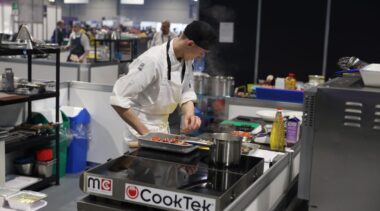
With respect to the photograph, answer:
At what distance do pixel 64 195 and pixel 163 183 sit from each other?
301 centimetres

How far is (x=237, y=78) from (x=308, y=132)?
456cm

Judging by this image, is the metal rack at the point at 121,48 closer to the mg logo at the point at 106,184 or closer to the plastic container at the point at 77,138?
the plastic container at the point at 77,138

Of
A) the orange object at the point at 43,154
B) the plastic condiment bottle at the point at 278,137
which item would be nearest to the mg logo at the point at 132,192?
the plastic condiment bottle at the point at 278,137

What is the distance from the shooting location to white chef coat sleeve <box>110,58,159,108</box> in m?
2.36

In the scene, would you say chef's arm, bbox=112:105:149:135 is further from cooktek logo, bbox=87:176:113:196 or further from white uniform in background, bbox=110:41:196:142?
cooktek logo, bbox=87:176:113:196

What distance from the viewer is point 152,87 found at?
2.50 m

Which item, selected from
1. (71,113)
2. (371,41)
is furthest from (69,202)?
(371,41)

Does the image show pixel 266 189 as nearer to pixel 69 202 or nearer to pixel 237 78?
pixel 69 202

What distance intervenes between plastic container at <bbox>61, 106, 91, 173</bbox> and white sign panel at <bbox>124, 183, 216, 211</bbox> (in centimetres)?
344

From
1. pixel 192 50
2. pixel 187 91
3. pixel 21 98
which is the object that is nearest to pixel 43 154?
pixel 21 98

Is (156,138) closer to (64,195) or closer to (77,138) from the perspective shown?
(64,195)

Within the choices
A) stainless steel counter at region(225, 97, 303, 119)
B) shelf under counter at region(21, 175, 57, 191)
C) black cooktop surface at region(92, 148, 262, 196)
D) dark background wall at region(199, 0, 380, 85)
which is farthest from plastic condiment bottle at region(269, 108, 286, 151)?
dark background wall at region(199, 0, 380, 85)

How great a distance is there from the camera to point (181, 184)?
4.37ft

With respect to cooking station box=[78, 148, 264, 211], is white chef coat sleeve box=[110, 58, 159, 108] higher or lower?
higher
